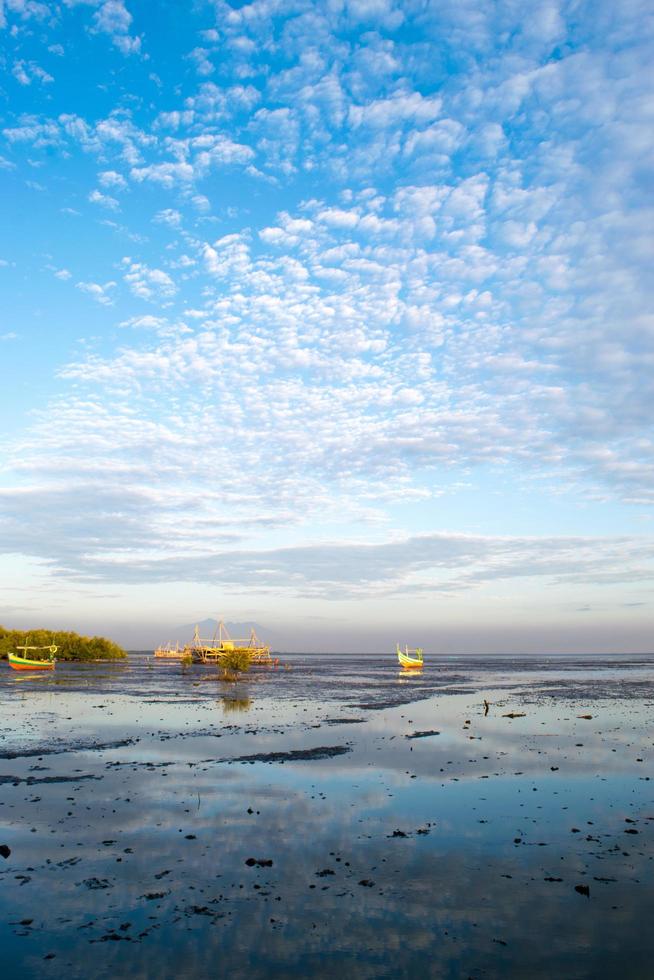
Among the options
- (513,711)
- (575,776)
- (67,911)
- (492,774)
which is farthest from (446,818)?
(513,711)

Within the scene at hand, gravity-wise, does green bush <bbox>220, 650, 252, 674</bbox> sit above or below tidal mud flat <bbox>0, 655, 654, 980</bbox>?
above

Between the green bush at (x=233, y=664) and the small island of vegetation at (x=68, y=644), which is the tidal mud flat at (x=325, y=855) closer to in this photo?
the green bush at (x=233, y=664)

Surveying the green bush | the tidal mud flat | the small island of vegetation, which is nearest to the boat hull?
the green bush

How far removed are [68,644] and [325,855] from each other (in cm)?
13105

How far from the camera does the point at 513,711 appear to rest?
43938 mm

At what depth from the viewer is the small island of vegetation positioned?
130m

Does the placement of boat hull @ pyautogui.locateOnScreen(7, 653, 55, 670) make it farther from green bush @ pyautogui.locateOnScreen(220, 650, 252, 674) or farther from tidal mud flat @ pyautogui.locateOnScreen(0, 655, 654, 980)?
tidal mud flat @ pyautogui.locateOnScreen(0, 655, 654, 980)

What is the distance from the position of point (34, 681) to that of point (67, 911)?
64389mm

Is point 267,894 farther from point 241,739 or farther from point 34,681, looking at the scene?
point 34,681

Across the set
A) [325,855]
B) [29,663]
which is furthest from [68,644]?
[325,855]

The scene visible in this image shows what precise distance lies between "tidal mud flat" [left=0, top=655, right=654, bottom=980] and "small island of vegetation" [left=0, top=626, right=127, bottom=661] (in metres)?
107

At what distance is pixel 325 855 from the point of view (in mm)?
14398

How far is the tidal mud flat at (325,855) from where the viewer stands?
10.1 m

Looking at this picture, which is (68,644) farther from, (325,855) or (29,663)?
(325,855)
